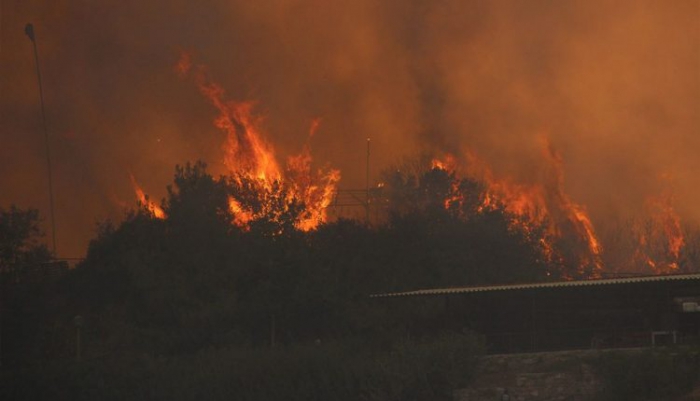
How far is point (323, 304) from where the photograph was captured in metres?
60.1

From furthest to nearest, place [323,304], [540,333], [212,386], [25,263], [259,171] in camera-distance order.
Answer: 1. [259,171]
2. [25,263]
3. [323,304]
4. [212,386]
5. [540,333]

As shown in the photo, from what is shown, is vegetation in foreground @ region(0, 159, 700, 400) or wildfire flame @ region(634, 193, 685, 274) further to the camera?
wildfire flame @ region(634, 193, 685, 274)

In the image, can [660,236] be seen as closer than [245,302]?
No

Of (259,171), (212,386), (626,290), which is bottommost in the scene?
(212,386)

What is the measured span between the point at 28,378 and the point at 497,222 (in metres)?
31.8

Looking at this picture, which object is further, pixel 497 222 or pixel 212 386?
pixel 497 222

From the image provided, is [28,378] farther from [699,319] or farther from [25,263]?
[699,319]

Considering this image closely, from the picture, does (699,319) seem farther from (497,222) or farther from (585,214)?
(585,214)

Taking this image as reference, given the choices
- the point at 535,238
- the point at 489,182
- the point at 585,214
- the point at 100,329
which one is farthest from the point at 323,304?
the point at 585,214

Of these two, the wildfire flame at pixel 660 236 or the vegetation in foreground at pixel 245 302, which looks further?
the wildfire flame at pixel 660 236

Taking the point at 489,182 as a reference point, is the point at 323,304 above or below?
below

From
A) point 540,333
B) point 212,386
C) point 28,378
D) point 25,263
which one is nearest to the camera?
point 540,333

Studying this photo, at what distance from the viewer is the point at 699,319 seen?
4469 cm

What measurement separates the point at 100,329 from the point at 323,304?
12.9 metres
